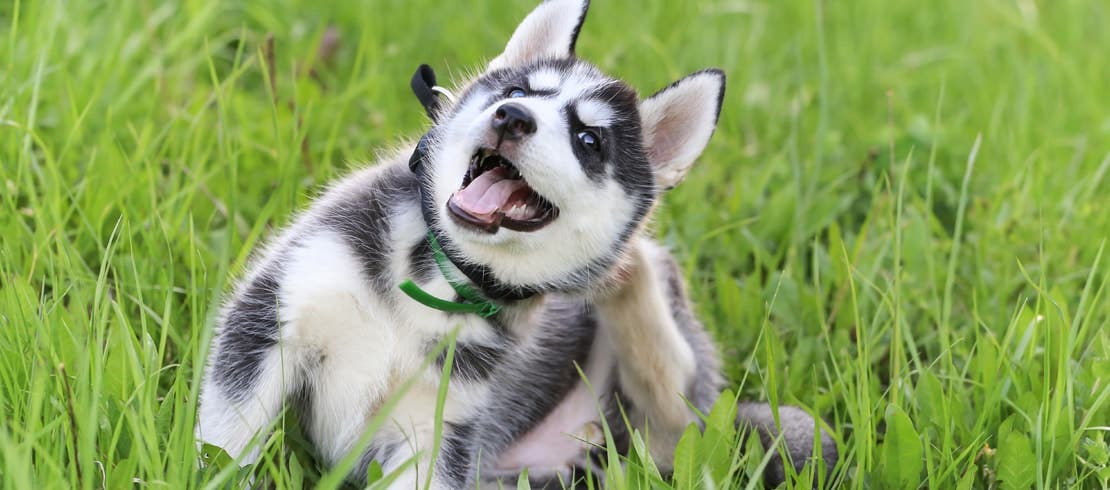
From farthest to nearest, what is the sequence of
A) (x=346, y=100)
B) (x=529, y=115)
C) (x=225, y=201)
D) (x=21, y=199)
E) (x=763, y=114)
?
(x=763, y=114), (x=346, y=100), (x=225, y=201), (x=21, y=199), (x=529, y=115)

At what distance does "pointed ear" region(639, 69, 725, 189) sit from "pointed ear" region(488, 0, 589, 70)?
0.32 m

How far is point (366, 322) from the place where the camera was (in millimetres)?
2943

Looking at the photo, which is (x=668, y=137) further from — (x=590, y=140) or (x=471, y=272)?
(x=471, y=272)

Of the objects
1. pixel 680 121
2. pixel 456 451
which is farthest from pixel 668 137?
pixel 456 451

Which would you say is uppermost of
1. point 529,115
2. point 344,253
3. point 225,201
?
point 529,115

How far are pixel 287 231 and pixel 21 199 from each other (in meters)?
1.23

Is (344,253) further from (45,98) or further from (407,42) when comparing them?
(407,42)

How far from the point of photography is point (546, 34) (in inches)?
136

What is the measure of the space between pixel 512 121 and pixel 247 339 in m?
0.96

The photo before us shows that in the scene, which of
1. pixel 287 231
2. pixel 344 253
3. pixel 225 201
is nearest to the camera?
pixel 344 253

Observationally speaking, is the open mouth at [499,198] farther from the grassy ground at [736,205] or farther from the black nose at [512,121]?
the grassy ground at [736,205]

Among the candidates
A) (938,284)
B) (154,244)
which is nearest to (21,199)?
(154,244)

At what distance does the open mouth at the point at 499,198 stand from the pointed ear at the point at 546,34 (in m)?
0.58

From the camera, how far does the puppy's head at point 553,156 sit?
9.34ft
